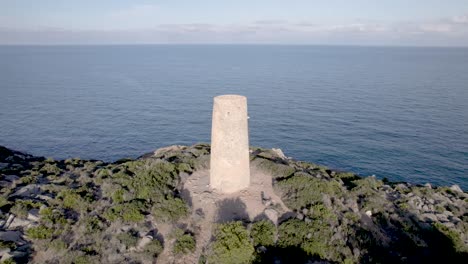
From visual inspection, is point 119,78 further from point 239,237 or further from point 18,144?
point 239,237

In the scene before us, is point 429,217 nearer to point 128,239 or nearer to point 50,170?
point 128,239

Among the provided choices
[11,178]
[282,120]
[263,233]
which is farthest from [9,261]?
[282,120]

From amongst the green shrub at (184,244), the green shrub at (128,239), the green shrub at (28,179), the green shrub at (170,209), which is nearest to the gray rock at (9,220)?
the green shrub at (128,239)

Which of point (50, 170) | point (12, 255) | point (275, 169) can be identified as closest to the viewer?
point (12, 255)

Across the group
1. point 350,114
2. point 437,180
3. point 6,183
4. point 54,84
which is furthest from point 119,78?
point 437,180

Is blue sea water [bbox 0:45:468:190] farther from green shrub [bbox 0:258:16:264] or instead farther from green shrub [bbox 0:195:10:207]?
green shrub [bbox 0:258:16:264]
